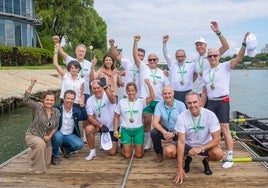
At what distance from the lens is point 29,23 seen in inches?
1647

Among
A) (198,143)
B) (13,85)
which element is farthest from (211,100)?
(13,85)

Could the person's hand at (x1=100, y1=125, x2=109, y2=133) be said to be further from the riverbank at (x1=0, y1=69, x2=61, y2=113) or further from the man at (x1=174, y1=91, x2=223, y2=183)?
the riverbank at (x1=0, y1=69, x2=61, y2=113)

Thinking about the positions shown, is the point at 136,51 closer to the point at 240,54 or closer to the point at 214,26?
the point at 214,26

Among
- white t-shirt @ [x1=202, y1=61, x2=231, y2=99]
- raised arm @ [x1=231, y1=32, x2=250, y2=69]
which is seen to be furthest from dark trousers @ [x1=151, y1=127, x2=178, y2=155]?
raised arm @ [x1=231, y1=32, x2=250, y2=69]

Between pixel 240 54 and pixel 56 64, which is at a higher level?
pixel 240 54

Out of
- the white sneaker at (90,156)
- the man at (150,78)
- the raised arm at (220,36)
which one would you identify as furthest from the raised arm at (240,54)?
the white sneaker at (90,156)

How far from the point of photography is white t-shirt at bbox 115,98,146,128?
22.7ft

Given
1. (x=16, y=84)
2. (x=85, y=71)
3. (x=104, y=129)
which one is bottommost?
(x=16, y=84)

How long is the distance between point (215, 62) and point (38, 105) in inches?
129

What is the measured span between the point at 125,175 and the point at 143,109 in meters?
1.73

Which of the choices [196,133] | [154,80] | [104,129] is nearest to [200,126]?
[196,133]

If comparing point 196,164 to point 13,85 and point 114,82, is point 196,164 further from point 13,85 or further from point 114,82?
point 13,85

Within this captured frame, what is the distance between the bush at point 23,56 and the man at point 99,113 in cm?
2605

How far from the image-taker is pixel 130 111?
693 cm
